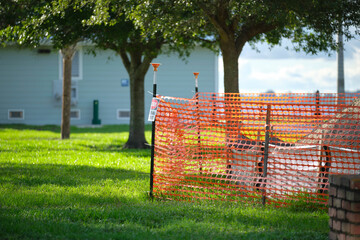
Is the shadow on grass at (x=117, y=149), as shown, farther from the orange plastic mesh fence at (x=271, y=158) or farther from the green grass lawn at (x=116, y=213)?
the orange plastic mesh fence at (x=271, y=158)

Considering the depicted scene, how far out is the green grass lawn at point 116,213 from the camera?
19.1 ft

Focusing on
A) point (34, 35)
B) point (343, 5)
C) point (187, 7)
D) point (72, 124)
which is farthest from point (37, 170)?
point (72, 124)

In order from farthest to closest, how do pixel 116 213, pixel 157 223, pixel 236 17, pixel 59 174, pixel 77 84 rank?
1. pixel 77 84
2. pixel 236 17
3. pixel 59 174
4. pixel 116 213
5. pixel 157 223

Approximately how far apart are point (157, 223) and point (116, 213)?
0.73m

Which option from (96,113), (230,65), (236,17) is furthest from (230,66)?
(96,113)

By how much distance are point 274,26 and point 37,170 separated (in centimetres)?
666

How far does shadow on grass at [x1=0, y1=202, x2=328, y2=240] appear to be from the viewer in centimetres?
572

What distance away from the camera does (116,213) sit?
22.1ft

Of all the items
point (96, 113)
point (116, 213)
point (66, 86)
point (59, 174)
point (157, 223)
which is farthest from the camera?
point (96, 113)

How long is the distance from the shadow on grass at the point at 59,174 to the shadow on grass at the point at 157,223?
8.62ft

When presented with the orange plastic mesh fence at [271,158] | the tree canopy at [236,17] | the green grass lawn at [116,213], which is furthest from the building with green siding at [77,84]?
the orange plastic mesh fence at [271,158]

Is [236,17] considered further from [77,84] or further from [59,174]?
[77,84]

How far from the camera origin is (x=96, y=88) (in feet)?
99.2

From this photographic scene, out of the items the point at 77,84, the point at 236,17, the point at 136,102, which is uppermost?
the point at 236,17
